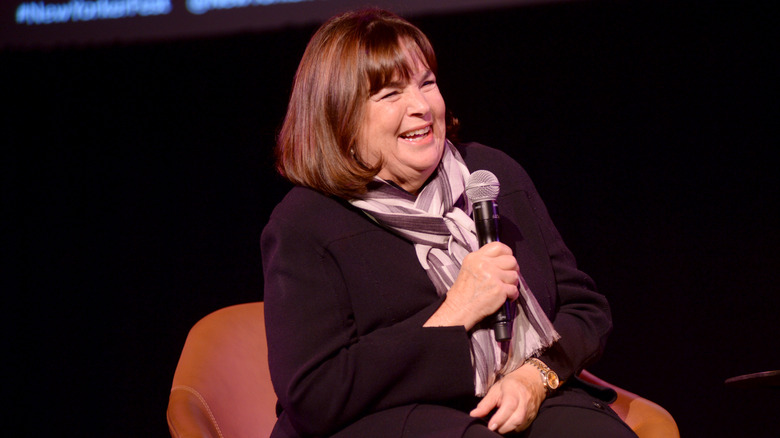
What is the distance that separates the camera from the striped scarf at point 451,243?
1571 mm

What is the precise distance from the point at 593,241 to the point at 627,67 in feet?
2.24

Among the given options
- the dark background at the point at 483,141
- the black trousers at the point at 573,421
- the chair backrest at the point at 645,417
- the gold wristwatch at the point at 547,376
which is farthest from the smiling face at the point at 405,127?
the dark background at the point at 483,141

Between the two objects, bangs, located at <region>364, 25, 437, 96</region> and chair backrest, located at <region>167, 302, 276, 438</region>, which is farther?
chair backrest, located at <region>167, 302, 276, 438</region>

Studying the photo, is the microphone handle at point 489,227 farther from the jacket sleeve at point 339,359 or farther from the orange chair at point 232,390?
the orange chair at point 232,390

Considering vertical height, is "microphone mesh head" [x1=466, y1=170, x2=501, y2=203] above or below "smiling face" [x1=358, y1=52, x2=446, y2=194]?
below

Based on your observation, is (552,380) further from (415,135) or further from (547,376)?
(415,135)

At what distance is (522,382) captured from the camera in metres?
1.57

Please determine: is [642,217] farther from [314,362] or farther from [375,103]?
[314,362]

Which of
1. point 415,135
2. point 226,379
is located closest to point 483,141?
point 415,135

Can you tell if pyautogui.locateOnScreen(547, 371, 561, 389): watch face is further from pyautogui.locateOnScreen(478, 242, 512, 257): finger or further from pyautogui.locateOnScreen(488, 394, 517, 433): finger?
pyautogui.locateOnScreen(478, 242, 512, 257): finger

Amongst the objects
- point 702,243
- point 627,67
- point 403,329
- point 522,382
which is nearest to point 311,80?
point 403,329

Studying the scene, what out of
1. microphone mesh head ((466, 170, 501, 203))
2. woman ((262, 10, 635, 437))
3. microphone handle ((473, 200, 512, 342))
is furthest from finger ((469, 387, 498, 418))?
microphone mesh head ((466, 170, 501, 203))

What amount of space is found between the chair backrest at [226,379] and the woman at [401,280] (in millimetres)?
242

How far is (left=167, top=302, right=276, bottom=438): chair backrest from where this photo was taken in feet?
5.86
